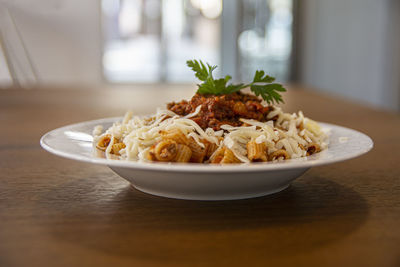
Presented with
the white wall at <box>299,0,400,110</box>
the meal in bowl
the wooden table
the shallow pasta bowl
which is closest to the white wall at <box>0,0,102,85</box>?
the white wall at <box>299,0,400,110</box>

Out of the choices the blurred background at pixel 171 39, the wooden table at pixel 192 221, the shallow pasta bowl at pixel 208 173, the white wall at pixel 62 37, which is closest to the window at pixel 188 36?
the blurred background at pixel 171 39

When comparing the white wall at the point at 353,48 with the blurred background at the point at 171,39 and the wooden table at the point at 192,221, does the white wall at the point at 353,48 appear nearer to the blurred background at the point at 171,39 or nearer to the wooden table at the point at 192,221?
the blurred background at the point at 171,39

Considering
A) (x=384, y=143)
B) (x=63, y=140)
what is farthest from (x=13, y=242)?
(x=384, y=143)

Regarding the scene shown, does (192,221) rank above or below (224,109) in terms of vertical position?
below

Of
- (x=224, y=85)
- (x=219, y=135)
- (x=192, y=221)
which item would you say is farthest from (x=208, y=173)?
(x=224, y=85)

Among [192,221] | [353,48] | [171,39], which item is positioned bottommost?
[192,221]

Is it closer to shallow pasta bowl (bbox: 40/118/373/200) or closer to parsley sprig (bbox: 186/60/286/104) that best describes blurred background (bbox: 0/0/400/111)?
parsley sprig (bbox: 186/60/286/104)

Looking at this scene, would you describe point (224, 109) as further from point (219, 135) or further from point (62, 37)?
point (62, 37)

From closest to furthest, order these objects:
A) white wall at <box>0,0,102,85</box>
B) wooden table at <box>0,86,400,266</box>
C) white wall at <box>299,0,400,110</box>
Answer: wooden table at <box>0,86,400,266</box> → white wall at <box>299,0,400,110</box> → white wall at <box>0,0,102,85</box>
